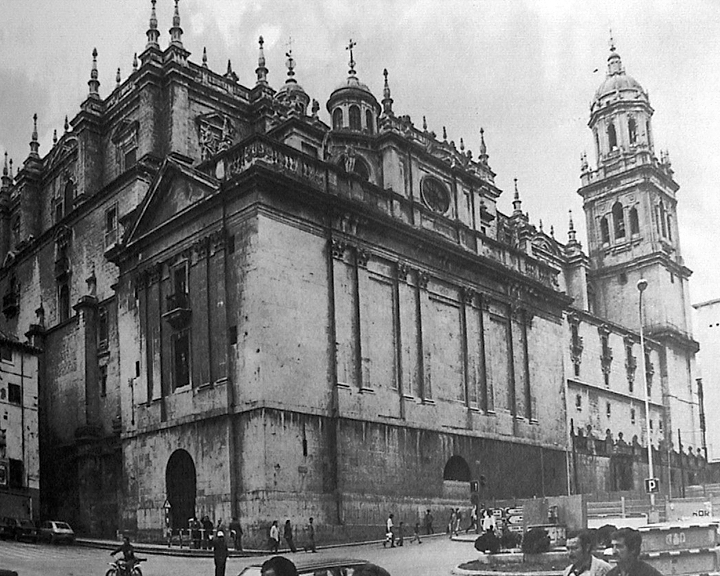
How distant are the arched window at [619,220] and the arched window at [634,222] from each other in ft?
2.36

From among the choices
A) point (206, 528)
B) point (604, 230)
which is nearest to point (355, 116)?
point (206, 528)

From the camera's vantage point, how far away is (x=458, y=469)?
36.2m

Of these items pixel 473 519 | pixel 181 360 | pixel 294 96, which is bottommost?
pixel 473 519

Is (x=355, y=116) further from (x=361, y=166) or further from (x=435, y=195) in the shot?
(x=435, y=195)

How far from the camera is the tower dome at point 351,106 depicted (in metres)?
41.1

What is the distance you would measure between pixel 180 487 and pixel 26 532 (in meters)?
6.52

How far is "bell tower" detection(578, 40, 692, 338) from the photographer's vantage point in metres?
58.9

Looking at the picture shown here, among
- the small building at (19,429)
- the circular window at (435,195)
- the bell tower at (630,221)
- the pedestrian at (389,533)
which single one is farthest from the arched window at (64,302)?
the bell tower at (630,221)

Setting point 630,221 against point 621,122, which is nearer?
point 621,122

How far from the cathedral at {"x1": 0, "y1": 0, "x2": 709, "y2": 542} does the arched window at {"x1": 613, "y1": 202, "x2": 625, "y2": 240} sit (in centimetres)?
1097

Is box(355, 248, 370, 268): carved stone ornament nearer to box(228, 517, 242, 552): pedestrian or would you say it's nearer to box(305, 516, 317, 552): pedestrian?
box(305, 516, 317, 552): pedestrian

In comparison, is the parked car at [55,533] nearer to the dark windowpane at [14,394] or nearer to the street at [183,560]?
the street at [183,560]

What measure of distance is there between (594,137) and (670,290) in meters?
10.6

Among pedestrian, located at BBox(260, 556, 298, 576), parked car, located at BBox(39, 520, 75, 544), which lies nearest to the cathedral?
parked car, located at BBox(39, 520, 75, 544)
